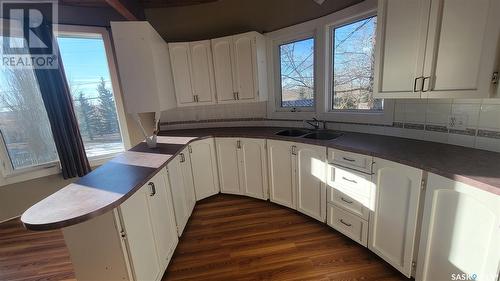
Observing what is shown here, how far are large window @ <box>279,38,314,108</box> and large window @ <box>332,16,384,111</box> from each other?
0.30 m

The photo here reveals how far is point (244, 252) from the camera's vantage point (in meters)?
1.94

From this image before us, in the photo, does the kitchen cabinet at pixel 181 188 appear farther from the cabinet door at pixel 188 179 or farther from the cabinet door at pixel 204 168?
the cabinet door at pixel 204 168

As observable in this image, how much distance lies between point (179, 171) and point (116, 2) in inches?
66.0

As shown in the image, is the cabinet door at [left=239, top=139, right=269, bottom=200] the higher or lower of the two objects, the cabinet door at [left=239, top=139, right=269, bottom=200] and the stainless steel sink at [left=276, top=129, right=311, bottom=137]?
the lower

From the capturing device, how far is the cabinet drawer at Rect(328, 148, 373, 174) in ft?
5.50

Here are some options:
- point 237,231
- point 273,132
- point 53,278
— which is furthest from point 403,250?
point 53,278

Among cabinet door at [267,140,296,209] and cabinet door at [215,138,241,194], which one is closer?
cabinet door at [267,140,296,209]

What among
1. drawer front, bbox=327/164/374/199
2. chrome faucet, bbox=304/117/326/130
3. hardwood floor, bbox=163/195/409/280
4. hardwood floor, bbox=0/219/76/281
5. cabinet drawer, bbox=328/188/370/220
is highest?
chrome faucet, bbox=304/117/326/130

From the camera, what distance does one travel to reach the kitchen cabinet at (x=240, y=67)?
270 centimetres

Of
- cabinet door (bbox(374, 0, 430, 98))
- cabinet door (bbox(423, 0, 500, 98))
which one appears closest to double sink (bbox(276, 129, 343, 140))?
cabinet door (bbox(374, 0, 430, 98))

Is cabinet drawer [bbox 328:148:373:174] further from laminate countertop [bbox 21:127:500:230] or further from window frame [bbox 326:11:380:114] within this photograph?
window frame [bbox 326:11:380:114]

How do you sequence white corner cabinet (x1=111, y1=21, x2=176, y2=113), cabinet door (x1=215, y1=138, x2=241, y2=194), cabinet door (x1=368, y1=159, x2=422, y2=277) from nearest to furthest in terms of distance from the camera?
cabinet door (x1=368, y1=159, x2=422, y2=277) → white corner cabinet (x1=111, y1=21, x2=176, y2=113) → cabinet door (x1=215, y1=138, x2=241, y2=194)

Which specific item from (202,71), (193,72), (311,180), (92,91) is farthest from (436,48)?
(92,91)

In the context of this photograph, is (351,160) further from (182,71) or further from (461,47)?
(182,71)
